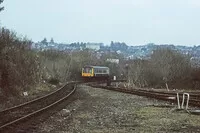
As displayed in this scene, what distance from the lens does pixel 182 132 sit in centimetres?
1146

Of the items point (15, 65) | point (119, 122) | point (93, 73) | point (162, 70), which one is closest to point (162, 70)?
point (162, 70)

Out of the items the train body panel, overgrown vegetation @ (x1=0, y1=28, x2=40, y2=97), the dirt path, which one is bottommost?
the train body panel

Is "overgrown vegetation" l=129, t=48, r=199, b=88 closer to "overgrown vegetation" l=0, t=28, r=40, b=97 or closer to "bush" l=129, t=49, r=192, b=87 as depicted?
"bush" l=129, t=49, r=192, b=87

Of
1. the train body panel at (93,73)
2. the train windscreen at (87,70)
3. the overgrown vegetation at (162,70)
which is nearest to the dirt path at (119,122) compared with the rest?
the overgrown vegetation at (162,70)

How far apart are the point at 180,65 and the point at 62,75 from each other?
2648 centimetres

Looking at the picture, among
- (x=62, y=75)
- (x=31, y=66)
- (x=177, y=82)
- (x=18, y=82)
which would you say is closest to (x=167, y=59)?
(x=177, y=82)

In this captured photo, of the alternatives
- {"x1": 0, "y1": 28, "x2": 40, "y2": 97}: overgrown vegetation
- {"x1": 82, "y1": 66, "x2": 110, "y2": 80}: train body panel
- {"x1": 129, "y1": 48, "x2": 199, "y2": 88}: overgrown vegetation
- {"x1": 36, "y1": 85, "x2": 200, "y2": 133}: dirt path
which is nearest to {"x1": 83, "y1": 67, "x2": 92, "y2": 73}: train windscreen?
{"x1": 82, "y1": 66, "x2": 110, "y2": 80}: train body panel

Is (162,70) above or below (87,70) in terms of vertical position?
above

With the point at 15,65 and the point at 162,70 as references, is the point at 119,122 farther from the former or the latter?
the point at 162,70

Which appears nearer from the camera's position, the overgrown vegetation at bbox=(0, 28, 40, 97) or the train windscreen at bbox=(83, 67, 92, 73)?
the overgrown vegetation at bbox=(0, 28, 40, 97)

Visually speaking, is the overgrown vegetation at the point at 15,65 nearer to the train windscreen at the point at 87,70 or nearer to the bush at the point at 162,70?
the bush at the point at 162,70

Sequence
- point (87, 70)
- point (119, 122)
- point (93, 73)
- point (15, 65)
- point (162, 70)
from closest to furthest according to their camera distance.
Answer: point (119, 122) < point (15, 65) < point (162, 70) < point (93, 73) < point (87, 70)

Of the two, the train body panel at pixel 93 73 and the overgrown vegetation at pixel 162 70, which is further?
the train body panel at pixel 93 73

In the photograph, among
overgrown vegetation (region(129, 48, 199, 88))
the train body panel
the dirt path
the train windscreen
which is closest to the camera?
the dirt path
